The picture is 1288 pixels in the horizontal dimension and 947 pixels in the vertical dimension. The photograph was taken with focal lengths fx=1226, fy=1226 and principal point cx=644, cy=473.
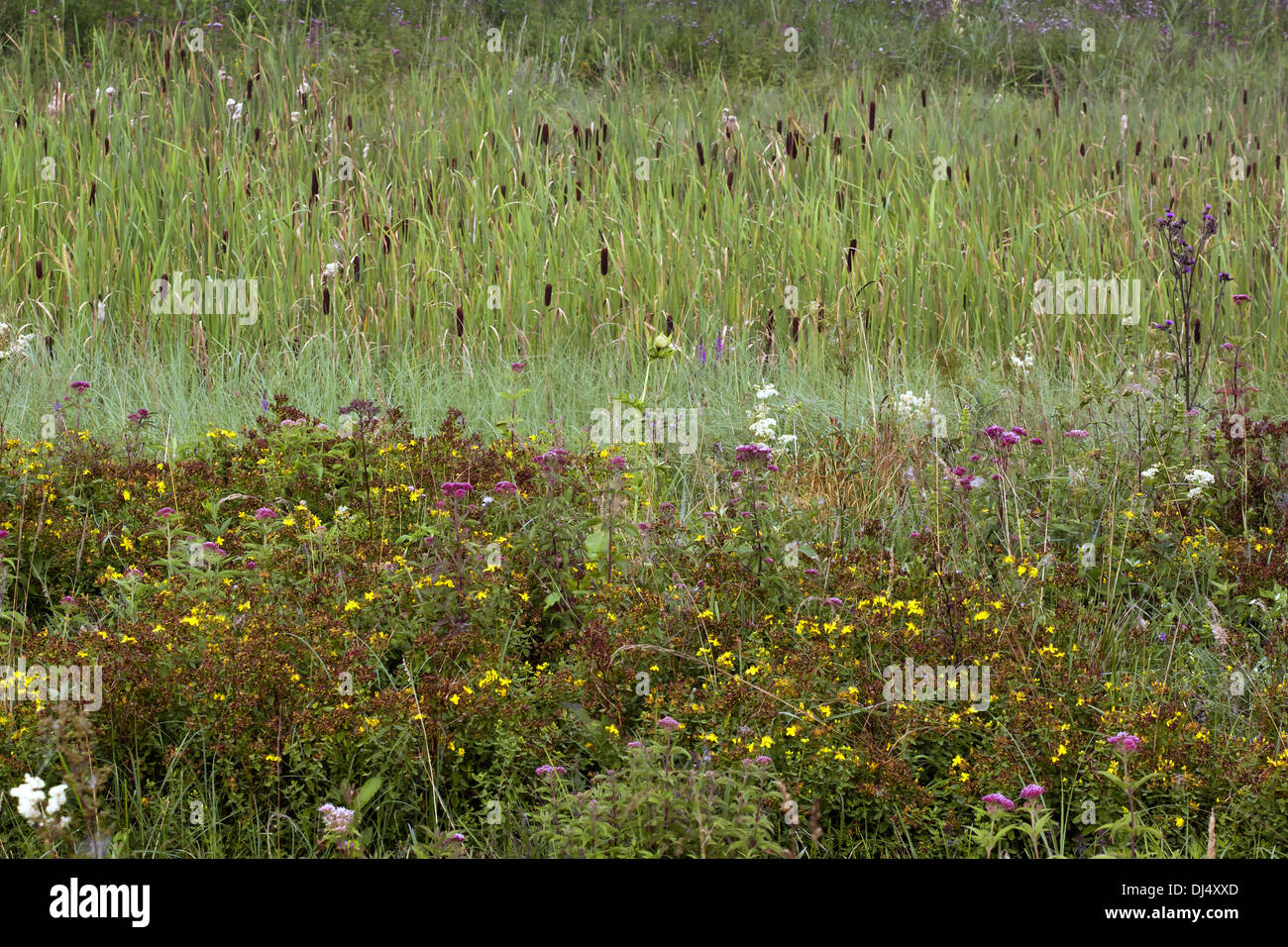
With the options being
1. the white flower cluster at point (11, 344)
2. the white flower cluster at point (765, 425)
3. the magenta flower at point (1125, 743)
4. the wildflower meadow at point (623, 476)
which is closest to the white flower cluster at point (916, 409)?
the wildflower meadow at point (623, 476)

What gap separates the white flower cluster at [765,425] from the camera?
13.6 ft

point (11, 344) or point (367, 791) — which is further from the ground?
point (11, 344)

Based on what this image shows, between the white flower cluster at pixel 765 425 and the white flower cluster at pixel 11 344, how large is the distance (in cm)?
286

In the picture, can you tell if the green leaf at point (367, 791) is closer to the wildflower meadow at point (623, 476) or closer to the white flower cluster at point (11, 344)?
the wildflower meadow at point (623, 476)

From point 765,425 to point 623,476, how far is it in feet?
1.92

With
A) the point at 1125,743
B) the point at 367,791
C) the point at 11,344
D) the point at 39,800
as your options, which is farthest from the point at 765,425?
the point at 11,344

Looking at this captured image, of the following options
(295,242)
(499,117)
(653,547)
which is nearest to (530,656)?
(653,547)

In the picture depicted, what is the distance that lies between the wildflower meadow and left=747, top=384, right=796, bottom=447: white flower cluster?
0.31 feet

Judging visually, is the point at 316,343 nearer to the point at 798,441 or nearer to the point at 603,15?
the point at 798,441

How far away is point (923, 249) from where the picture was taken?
22.1ft

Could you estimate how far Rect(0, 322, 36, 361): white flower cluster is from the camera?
4.89 m

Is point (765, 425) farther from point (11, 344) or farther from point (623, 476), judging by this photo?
point (11, 344)

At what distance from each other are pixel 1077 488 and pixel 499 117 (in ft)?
18.6

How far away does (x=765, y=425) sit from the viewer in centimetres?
418
